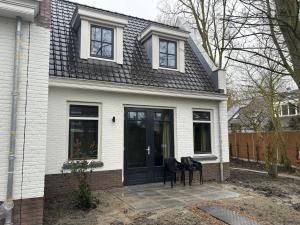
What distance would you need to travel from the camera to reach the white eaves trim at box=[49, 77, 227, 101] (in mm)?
7399

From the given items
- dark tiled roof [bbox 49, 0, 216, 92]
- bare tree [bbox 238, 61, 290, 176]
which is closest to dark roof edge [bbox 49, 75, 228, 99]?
dark tiled roof [bbox 49, 0, 216, 92]

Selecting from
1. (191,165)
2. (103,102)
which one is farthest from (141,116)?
(191,165)

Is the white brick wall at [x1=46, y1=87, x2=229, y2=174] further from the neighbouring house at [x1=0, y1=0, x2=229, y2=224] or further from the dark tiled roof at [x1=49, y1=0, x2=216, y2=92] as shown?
the dark tiled roof at [x1=49, y1=0, x2=216, y2=92]

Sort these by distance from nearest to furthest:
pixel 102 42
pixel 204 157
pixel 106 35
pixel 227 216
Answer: pixel 227 216, pixel 102 42, pixel 106 35, pixel 204 157

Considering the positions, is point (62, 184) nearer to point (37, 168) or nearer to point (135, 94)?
point (37, 168)

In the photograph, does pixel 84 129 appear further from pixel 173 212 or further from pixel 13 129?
pixel 173 212

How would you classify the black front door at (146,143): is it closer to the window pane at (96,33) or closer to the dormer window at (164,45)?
the dormer window at (164,45)

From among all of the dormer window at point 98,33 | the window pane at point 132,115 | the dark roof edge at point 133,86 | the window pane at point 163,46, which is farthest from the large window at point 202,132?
the dormer window at point 98,33

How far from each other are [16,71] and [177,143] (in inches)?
245

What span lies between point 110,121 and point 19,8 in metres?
4.40

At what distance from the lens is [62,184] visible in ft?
24.3

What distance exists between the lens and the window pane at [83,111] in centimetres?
795

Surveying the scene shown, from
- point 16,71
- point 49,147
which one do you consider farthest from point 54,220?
point 16,71

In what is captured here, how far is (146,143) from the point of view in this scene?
9102 mm
